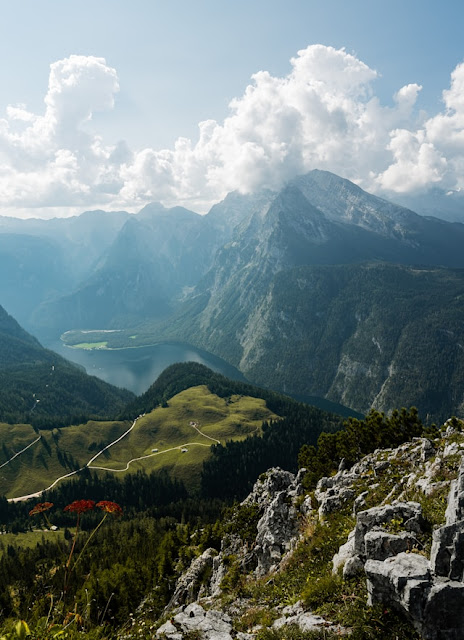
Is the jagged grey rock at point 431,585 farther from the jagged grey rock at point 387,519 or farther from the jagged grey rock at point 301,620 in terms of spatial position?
the jagged grey rock at point 387,519

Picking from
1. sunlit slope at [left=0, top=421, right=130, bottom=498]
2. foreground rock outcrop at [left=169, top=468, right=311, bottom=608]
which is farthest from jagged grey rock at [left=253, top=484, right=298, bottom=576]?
sunlit slope at [left=0, top=421, right=130, bottom=498]

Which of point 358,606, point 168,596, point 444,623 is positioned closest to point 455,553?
point 444,623

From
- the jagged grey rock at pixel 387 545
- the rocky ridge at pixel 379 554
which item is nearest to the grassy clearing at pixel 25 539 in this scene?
the rocky ridge at pixel 379 554

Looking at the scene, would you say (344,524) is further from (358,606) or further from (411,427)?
(411,427)

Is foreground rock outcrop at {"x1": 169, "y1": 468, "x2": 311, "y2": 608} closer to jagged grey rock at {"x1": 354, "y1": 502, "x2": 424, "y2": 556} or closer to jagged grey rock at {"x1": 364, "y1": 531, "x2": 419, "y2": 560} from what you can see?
jagged grey rock at {"x1": 354, "y1": 502, "x2": 424, "y2": 556}

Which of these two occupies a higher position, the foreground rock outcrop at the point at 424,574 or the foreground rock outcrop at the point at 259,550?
the foreground rock outcrop at the point at 424,574

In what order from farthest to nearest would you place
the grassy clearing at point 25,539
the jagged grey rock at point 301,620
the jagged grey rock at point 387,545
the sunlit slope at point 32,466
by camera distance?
the sunlit slope at point 32,466
the grassy clearing at point 25,539
the jagged grey rock at point 387,545
the jagged grey rock at point 301,620

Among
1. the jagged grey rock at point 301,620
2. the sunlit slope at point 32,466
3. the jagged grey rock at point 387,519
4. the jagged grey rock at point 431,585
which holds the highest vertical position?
the jagged grey rock at point 431,585

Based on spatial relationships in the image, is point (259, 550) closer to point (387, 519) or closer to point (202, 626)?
point (202, 626)

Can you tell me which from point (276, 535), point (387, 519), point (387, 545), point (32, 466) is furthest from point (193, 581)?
point (32, 466)
